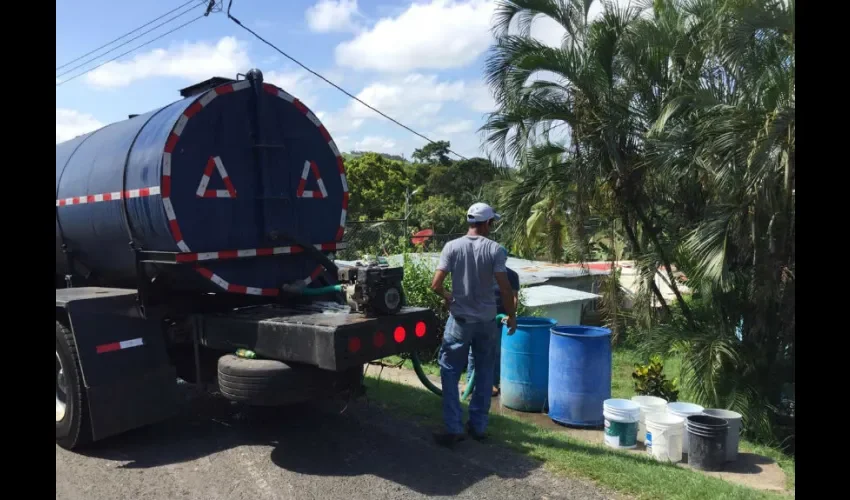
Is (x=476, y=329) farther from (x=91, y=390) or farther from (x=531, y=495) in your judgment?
(x=91, y=390)

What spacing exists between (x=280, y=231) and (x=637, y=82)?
6049 mm

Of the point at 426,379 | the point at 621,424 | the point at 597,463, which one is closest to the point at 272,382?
the point at 426,379

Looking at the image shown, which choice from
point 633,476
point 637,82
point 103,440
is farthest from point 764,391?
point 103,440

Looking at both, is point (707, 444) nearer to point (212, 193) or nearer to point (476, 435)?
point (476, 435)

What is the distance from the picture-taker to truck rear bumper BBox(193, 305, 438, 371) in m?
4.59

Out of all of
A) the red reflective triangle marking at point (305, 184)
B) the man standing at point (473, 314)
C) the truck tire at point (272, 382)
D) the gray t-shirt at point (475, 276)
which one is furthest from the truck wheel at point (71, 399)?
the gray t-shirt at point (475, 276)

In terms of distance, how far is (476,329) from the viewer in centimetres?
549

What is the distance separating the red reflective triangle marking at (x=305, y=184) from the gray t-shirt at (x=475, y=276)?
1458 mm

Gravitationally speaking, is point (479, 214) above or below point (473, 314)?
above

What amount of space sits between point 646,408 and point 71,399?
4.97m

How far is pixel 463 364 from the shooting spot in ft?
18.1

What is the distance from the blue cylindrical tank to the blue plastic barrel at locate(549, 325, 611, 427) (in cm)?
251

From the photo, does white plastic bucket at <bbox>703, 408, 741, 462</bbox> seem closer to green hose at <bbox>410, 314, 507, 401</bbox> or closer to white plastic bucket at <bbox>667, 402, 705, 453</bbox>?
white plastic bucket at <bbox>667, 402, 705, 453</bbox>
